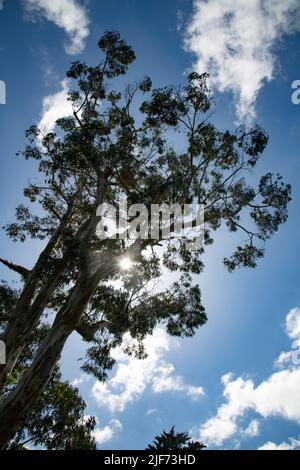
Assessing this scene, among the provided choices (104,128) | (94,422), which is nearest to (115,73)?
(104,128)

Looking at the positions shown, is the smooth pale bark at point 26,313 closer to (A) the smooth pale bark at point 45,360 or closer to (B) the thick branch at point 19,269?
(B) the thick branch at point 19,269

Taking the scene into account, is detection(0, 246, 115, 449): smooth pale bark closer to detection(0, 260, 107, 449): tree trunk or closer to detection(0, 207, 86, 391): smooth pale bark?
detection(0, 260, 107, 449): tree trunk

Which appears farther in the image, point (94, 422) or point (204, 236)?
point (204, 236)

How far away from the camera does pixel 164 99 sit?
12320 mm

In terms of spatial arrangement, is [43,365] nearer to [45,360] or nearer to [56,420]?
[45,360]

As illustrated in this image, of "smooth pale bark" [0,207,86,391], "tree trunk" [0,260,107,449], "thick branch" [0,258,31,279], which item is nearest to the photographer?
"tree trunk" [0,260,107,449]

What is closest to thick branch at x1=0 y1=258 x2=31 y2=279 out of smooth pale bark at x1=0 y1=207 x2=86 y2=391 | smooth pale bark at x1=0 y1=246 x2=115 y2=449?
smooth pale bark at x1=0 y1=207 x2=86 y2=391

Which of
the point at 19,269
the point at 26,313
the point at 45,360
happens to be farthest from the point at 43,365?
the point at 19,269

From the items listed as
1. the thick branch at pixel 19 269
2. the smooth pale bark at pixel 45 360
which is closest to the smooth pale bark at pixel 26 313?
the thick branch at pixel 19 269

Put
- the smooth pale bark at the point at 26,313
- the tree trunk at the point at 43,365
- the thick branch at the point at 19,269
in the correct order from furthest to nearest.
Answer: the thick branch at the point at 19,269, the smooth pale bark at the point at 26,313, the tree trunk at the point at 43,365
